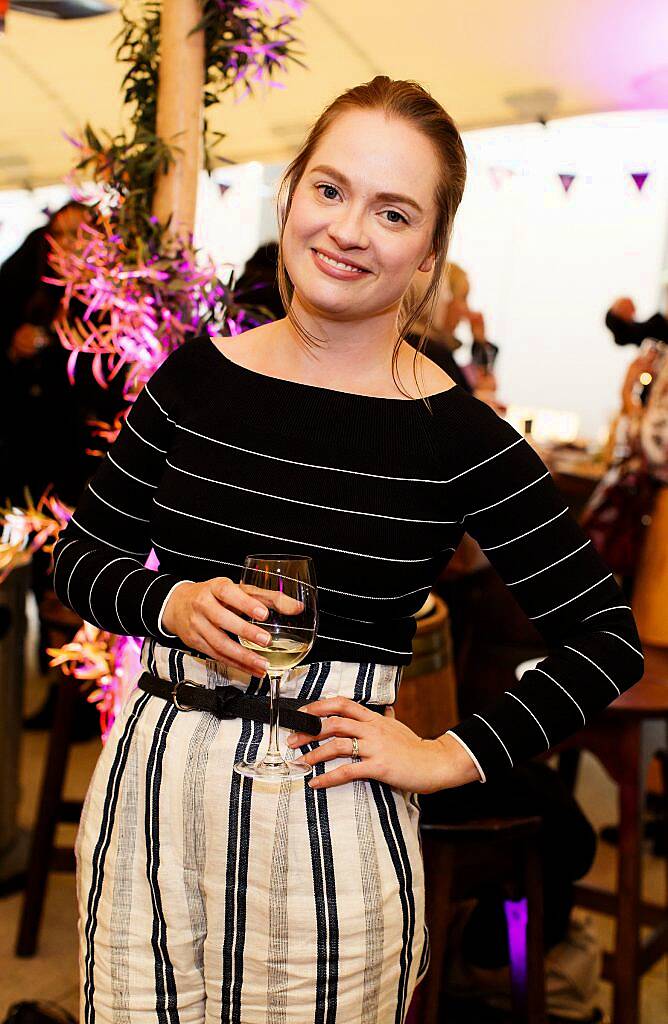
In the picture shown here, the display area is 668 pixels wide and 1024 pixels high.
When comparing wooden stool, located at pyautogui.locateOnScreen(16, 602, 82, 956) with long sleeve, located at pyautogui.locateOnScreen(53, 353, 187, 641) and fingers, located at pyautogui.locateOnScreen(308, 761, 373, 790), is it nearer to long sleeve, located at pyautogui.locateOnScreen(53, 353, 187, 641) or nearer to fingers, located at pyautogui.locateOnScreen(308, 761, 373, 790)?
long sleeve, located at pyautogui.locateOnScreen(53, 353, 187, 641)

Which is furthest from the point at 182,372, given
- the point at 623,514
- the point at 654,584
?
the point at 623,514

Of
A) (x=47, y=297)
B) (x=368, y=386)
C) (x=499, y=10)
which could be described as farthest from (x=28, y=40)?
(x=368, y=386)

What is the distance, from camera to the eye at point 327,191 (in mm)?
1251

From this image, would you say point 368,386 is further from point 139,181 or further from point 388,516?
point 139,181

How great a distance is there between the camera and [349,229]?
1.21 m

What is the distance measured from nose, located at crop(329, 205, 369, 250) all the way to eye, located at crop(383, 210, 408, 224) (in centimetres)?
4

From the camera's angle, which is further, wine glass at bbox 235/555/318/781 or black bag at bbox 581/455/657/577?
black bag at bbox 581/455/657/577

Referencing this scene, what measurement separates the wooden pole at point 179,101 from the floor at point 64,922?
5.79 feet

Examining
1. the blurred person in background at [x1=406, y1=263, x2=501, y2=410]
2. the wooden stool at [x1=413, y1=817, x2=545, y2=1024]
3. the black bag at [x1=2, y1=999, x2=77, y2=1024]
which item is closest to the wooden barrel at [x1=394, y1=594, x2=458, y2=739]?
the wooden stool at [x1=413, y1=817, x2=545, y2=1024]

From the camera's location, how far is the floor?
2715 mm

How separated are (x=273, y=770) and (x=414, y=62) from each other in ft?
18.5

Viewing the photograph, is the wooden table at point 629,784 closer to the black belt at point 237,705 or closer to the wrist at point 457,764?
the wrist at point 457,764

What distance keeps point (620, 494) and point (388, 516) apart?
76.3 inches

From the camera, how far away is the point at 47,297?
399 cm
